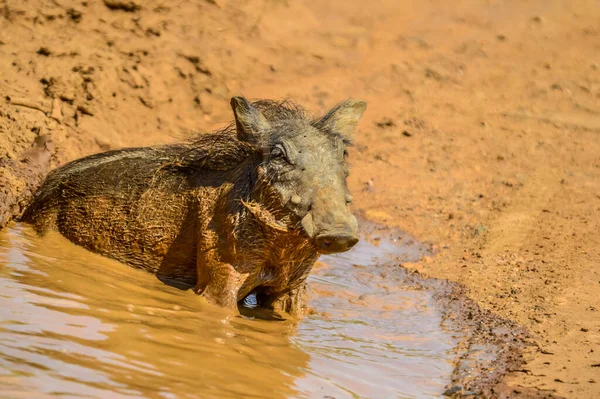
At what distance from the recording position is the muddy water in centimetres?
434

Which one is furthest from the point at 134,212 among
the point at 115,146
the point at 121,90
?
the point at 121,90

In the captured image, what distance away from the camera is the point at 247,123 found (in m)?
6.88

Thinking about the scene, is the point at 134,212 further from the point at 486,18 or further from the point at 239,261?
the point at 486,18

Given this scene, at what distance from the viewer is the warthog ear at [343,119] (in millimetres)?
7039

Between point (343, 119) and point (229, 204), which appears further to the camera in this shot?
point (343, 119)

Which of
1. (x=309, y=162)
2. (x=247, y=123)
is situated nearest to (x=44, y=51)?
(x=247, y=123)

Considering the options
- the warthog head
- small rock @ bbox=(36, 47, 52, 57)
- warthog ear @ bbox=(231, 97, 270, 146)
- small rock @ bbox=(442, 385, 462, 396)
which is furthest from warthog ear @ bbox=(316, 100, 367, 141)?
small rock @ bbox=(36, 47, 52, 57)

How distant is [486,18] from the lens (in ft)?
55.3

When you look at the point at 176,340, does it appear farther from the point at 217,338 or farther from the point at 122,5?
the point at 122,5

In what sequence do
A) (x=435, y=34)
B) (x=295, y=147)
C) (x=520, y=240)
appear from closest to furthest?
(x=295, y=147)
(x=520, y=240)
(x=435, y=34)

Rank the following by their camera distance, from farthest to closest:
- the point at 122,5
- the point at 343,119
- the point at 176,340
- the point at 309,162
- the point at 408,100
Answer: the point at 408,100, the point at 122,5, the point at 343,119, the point at 309,162, the point at 176,340

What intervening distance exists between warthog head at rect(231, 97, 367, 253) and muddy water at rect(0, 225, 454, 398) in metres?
0.91

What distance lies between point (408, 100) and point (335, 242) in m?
8.76

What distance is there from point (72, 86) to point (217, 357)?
7.72m
